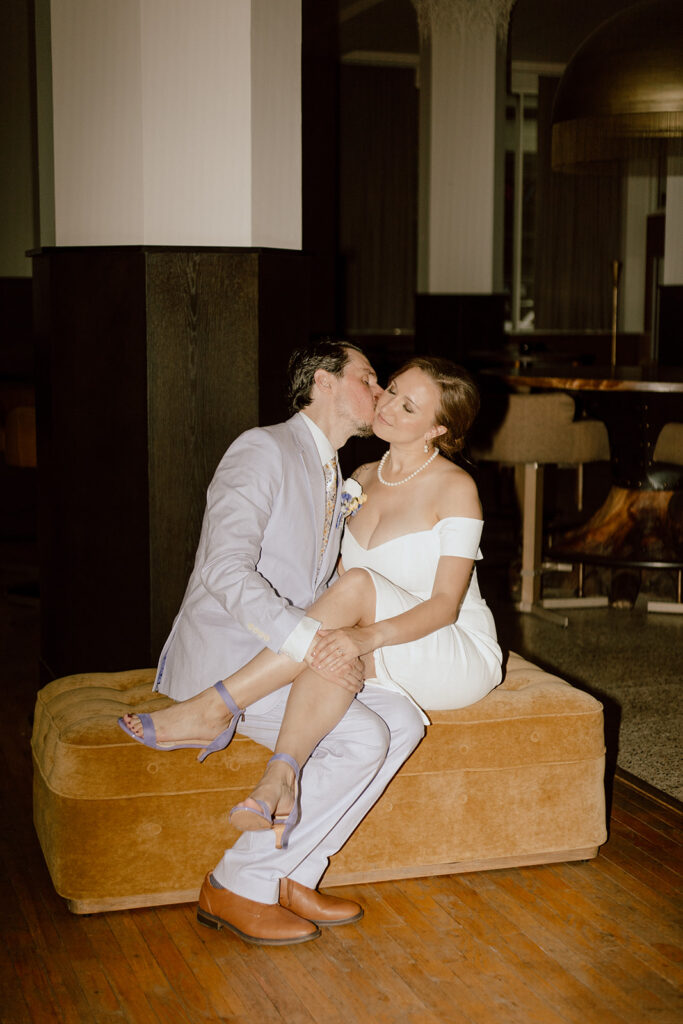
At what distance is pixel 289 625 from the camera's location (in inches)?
106

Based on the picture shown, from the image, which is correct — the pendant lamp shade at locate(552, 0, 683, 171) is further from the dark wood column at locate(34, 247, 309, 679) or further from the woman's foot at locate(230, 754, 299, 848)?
the woman's foot at locate(230, 754, 299, 848)

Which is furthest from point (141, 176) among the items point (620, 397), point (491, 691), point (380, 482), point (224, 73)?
point (620, 397)

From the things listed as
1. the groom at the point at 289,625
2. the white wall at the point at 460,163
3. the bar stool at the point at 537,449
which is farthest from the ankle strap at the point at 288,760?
the white wall at the point at 460,163

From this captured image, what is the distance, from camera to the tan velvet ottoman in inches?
110

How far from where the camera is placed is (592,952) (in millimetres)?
2699

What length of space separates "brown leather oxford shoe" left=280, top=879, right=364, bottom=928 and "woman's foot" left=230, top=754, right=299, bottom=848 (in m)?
0.18

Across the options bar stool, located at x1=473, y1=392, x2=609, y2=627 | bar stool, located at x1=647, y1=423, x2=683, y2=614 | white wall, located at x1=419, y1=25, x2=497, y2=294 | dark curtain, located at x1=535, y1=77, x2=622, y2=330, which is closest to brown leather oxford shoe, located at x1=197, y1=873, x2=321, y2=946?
bar stool, located at x1=473, y1=392, x2=609, y2=627

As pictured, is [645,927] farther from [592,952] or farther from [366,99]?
[366,99]

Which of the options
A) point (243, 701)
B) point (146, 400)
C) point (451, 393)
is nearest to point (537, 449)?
point (146, 400)

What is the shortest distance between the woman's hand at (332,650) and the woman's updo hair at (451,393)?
66 cm

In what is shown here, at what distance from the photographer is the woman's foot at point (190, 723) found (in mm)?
2768

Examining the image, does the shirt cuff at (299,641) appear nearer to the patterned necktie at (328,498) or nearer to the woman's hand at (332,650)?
the woman's hand at (332,650)

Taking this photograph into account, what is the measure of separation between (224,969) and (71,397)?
1.95 m

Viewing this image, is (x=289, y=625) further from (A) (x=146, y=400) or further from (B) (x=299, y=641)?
(A) (x=146, y=400)
